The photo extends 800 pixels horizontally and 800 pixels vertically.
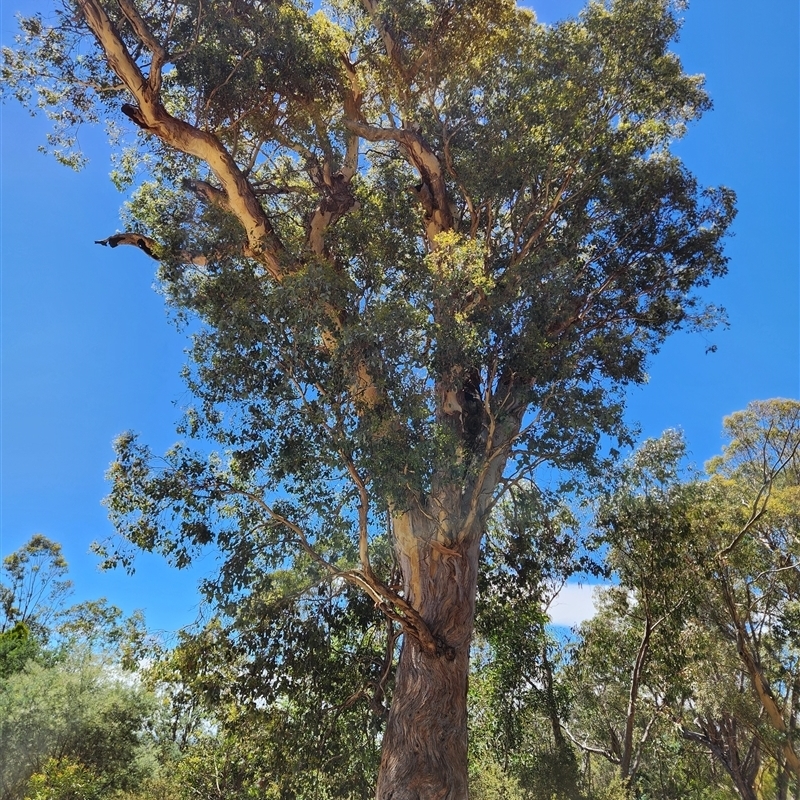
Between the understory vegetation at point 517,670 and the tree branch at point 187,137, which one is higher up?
the tree branch at point 187,137

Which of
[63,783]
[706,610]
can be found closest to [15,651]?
[63,783]

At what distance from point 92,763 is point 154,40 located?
14.2 meters

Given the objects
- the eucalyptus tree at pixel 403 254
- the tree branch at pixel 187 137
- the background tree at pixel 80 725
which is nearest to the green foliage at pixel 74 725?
the background tree at pixel 80 725

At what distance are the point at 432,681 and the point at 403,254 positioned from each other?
19.9ft

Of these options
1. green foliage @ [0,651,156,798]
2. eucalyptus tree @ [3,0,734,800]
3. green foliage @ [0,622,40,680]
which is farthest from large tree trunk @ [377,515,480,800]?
green foliage @ [0,622,40,680]

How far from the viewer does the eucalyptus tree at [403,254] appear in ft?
22.1

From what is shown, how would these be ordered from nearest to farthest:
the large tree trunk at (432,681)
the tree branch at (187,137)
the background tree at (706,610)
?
1. the large tree trunk at (432,681)
2. the tree branch at (187,137)
3. the background tree at (706,610)

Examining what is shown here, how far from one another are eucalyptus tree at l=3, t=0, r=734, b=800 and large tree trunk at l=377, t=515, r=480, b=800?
0.09ft

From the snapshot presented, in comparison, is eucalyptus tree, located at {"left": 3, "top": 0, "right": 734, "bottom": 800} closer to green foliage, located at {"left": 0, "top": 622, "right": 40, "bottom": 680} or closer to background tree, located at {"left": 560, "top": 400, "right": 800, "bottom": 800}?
background tree, located at {"left": 560, "top": 400, "right": 800, "bottom": 800}

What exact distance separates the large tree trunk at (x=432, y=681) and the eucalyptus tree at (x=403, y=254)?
28mm

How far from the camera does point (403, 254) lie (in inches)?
375

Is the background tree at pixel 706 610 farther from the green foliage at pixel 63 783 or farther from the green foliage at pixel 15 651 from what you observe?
the green foliage at pixel 15 651

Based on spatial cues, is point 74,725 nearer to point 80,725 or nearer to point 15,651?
point 80,725

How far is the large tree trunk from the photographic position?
6.07 m
